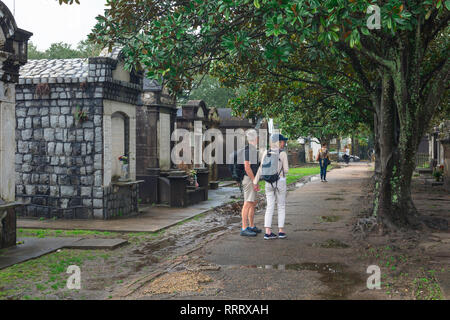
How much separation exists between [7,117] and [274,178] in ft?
16.2

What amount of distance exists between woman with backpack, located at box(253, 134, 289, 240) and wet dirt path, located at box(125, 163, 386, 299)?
0.34 m

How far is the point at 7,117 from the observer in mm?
8359

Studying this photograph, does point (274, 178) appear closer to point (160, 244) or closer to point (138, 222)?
point (160, 244)

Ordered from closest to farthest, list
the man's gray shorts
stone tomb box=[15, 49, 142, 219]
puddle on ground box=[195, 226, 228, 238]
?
1. the man's gray shorts
2. puddle on ground box=[195, 226, 228, 238]
3. stone tomb box=[15, 49, 142, 219]

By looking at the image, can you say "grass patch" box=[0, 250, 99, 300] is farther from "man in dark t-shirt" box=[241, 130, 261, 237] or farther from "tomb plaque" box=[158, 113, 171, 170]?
"tomb plaque" box=[158, 113, 171, 170]

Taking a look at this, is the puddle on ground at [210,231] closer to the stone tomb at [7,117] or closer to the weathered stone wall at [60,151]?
the weathered stone wall at [60,151]

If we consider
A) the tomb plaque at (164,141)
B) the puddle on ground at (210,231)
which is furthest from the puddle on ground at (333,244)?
the tomb plaque at (164,141)

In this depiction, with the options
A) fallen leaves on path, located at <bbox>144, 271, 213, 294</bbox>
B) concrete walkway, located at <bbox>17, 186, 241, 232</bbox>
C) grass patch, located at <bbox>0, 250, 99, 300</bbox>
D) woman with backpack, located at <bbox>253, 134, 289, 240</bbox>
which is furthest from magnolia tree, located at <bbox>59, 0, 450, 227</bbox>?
fallen leaves on path, located at <bbox>144, 271, 213, 294</bbox>

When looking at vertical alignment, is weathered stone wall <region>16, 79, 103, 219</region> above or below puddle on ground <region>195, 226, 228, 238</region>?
above

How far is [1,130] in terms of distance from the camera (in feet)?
27.0

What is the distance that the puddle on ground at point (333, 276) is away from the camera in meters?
5.52

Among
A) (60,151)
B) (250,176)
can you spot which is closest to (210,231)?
(250,176)

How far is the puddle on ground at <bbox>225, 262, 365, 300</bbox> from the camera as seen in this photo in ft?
18.1

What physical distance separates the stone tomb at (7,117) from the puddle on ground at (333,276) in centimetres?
424
